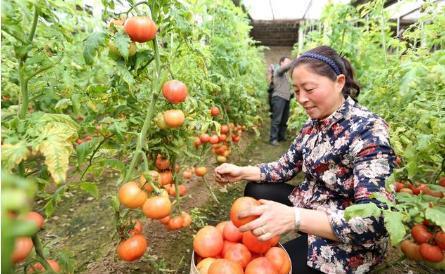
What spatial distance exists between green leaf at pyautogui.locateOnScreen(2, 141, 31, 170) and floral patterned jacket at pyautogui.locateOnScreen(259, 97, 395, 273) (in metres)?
1.13

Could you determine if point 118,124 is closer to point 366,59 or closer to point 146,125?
point 146,125

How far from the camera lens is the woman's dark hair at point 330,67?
5.24 feet

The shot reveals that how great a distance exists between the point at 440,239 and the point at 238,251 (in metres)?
0.90

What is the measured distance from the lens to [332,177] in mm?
1608

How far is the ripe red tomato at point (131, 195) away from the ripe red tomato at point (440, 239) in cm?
128

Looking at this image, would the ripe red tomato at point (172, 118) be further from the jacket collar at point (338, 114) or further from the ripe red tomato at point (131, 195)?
the jacket collar at point (338, 114)

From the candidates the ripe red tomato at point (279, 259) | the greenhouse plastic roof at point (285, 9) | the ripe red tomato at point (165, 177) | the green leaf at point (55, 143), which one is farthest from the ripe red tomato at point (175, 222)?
the greenhouse plastic roof at point (285, 9)

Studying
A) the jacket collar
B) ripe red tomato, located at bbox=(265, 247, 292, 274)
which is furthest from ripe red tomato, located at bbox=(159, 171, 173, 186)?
the jacket collar

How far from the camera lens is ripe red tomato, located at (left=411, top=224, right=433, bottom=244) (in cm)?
149

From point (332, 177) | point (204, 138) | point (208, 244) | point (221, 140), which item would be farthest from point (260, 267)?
point (221, 140)

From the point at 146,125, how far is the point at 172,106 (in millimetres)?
316

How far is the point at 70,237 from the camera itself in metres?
2.27

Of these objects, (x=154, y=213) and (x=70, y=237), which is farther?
(x=70, y=237)

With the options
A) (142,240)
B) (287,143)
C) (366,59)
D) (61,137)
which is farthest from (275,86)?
(61,137)
